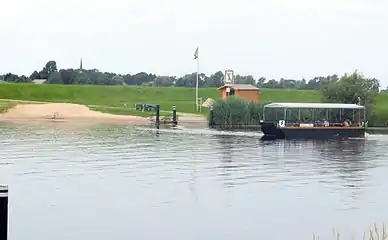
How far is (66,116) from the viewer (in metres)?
78.1

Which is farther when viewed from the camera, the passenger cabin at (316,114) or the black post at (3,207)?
the passenger cabin at (316,114)

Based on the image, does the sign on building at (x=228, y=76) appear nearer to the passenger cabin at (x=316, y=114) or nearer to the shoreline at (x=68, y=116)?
the shoreline at (x=68, y=116)

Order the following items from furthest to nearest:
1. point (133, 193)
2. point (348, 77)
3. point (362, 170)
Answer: point (348, 77), point (362, 170), point (133, 193)

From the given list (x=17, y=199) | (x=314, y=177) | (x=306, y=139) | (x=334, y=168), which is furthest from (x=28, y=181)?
(x=306, y=139)

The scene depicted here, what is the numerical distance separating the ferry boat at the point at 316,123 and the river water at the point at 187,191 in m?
13.2

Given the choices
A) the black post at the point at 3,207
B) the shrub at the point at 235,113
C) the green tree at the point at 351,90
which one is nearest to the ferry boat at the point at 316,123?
the shrub at the point at 235,113

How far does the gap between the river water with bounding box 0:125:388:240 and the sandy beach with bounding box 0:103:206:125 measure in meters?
30.2

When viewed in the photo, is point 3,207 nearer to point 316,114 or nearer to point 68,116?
point 316,114

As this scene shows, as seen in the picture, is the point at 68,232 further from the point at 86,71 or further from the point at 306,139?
the point at 86,71

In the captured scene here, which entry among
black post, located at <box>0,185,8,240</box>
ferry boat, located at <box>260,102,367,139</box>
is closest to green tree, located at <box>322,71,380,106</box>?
ferry boat, located at <box>260,102,367,139</box>

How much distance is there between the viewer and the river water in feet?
61.5

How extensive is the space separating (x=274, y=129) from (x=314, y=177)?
27.4 metres

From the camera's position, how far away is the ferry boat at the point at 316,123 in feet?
187

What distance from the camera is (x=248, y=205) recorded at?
22.1 metres
